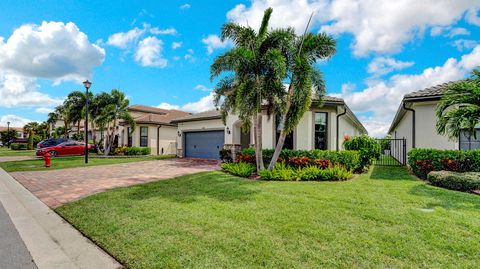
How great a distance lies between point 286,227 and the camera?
4.42 meters

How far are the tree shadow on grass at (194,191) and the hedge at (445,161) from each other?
21.2 feet

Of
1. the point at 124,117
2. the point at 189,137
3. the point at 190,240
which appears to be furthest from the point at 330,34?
the point at 124,117

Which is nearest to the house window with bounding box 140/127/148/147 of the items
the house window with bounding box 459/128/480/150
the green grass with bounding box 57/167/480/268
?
the green grass with bounding box 57/167/480/268

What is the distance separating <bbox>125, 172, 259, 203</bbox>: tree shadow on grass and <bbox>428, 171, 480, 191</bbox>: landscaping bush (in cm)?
565

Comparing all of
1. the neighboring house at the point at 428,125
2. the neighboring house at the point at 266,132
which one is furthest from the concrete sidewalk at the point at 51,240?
the neighboring house at the point at 428,125

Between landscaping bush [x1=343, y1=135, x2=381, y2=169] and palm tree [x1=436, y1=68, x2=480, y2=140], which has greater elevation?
palm tree [x1=436, y1=68, x2=480, y2=140]

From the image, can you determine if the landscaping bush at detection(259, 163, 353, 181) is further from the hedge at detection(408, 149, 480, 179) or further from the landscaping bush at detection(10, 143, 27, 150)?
the landscaping bush at detection(10, 143, 27, 150)

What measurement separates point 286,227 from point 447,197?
4.82 metres

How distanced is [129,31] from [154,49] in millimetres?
1384

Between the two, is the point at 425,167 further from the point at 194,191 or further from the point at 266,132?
the point at 194,191

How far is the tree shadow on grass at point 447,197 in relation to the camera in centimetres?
565

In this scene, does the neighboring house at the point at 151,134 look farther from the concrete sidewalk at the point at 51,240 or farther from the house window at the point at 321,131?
the concrete sidewalk at the point at 51,240

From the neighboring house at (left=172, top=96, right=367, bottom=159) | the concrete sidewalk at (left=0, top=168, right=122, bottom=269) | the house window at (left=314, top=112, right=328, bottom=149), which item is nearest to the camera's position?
the concrete sidewalk at (left=0, top=168, right=122, bottom=269)

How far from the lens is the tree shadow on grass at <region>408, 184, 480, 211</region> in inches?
222
